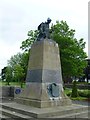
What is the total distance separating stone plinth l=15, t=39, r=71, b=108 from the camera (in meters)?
12.1

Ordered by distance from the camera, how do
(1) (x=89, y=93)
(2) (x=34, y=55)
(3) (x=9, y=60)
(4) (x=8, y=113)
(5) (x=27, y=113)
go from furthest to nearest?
(3) (x=9, y=60)
(1) (x=89, y=93)
(2) (x=34, y=55)
(4) (x=8, y=113)
(5) (x=27, y=113)

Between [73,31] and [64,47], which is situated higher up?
[73,31]

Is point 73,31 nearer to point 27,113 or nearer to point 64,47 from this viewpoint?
point 64,47

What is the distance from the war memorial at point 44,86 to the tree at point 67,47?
1437cm

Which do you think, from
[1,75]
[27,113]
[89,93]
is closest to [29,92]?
[27,113]

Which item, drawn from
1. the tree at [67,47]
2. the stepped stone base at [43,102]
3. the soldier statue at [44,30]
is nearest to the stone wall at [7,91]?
the tree at [67,47]

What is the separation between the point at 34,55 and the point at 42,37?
113 cm

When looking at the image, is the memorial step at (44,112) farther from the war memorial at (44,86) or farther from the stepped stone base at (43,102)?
the stepped stone base at (43,102)

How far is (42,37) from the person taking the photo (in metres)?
13.3

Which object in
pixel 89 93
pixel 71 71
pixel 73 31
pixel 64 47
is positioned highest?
pixel 73 31

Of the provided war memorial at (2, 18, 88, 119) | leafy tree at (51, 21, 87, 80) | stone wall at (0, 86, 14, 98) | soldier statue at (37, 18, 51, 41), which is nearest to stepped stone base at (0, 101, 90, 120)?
war memorial at (2, 18, 88, 119)

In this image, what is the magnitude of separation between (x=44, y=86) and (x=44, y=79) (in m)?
0.38

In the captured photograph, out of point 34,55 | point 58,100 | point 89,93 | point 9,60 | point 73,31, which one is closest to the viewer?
point 58,100

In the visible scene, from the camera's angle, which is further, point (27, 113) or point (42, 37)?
point (42, 37)
